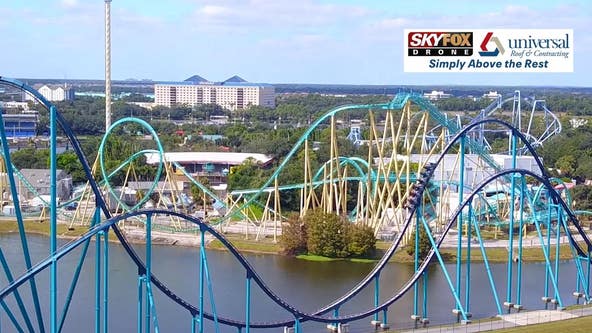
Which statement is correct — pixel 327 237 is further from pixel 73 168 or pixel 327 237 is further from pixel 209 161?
pixel 209 161

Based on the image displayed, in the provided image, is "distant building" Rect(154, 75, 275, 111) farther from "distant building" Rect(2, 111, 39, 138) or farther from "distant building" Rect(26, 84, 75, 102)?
"distant building" Rect(2, 111, 39, 138)

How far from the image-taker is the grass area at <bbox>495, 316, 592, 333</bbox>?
15.0 m

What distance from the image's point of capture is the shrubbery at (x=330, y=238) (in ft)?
72.3

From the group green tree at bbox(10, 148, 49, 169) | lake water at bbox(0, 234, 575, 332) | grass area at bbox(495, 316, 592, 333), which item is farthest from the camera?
green tree at bbox(10, 148, 49, 169)

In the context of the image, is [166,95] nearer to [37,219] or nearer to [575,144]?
[575,144]

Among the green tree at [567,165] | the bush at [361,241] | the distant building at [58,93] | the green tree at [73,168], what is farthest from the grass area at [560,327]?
the distant building at [58,93]

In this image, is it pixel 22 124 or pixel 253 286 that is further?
pixel 22 124

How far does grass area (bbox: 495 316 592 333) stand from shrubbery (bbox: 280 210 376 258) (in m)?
6.73

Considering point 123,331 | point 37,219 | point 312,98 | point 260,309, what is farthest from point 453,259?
point 312,98

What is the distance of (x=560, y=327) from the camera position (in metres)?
15.3

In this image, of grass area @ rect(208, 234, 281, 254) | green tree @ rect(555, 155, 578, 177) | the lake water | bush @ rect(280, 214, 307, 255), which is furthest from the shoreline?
green tree @ rect(555, 155, 578, 177)

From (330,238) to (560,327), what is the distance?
752 centimetres

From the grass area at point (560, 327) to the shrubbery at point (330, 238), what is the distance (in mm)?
6731

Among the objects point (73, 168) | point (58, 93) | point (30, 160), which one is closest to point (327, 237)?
point (73, 168)
